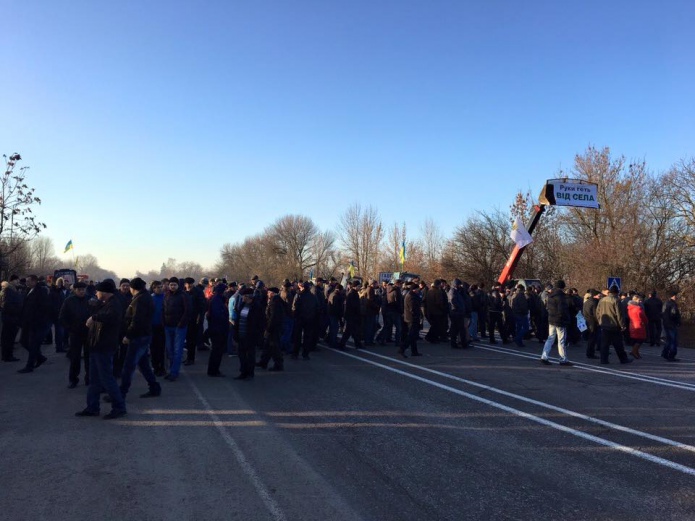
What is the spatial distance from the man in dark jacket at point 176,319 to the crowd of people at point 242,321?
2cm

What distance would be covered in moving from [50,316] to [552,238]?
3399 centimetres

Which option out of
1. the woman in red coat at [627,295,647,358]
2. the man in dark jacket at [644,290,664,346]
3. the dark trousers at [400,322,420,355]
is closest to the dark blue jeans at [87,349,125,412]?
the dark trousers at [400,322,420,355]

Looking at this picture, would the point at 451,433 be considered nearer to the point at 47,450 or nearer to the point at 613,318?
the point at 47,450

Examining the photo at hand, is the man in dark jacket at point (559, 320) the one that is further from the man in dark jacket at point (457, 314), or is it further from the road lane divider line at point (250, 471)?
the road lane divider line at point (250, 471)

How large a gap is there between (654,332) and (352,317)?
10.9 meters

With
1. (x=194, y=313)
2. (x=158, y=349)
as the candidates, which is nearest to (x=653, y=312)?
(x=194, y=313)

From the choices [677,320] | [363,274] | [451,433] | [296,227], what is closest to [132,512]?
[451,433]

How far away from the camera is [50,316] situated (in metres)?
10.6

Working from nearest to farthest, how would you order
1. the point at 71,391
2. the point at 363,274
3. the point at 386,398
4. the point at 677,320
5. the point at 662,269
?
the point at 386,398 < the point at 71,391 < the point at 677,320 < the point at 662,269 < the point at 363,274

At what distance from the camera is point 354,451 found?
551 cm

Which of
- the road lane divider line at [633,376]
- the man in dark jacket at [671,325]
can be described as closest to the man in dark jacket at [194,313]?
the road lane divider line at [633,376]

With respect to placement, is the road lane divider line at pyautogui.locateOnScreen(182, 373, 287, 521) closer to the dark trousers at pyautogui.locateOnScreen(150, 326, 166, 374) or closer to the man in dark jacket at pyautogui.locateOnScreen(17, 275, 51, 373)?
the dark trousers at pyautogui.locateOnScreen(150, 326, 166, 374)

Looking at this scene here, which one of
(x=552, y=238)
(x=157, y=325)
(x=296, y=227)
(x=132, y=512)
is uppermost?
(x=296, y=227)

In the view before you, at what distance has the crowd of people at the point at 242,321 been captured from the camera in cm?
771
